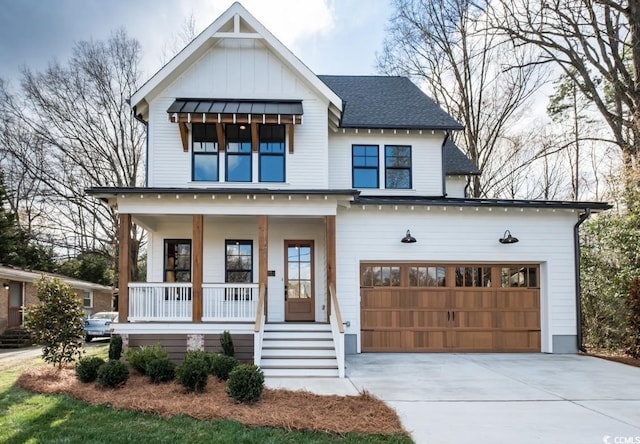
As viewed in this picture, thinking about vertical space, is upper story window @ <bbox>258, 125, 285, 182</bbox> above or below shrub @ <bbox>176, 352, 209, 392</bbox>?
above

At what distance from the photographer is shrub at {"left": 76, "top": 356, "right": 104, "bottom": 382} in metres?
8.55

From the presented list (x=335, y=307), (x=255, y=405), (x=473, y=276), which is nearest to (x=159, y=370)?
(x=255, y=405)

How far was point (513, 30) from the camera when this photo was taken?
57.0 feet

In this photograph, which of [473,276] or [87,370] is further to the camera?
[473,276]

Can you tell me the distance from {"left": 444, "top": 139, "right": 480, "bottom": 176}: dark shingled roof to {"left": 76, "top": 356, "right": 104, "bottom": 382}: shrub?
11375 millimetres

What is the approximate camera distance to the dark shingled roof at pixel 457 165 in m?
15.6

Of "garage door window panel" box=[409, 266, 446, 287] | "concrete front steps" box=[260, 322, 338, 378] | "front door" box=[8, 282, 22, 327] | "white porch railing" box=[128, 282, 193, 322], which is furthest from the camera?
"front door" box=[8, 282, 22, 327]

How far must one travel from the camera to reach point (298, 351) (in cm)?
1021

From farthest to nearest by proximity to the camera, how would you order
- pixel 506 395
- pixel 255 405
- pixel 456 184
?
pixel 456 184, pixel 506 395, pixel 255 405

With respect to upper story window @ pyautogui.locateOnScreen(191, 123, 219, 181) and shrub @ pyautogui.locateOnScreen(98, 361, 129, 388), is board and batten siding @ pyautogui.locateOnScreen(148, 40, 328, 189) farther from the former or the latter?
shrub @ pyautogui.locateOnScreen(98, 361, 129, 388)

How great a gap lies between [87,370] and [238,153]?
21.7ft

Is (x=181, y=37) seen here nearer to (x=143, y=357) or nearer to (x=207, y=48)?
(x=207, y=48)

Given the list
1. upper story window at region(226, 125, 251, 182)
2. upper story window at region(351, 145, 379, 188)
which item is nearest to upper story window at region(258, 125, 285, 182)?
upper story window at region(226, 125, 251, 182)

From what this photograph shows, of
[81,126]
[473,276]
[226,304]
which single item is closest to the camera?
[226,304]
